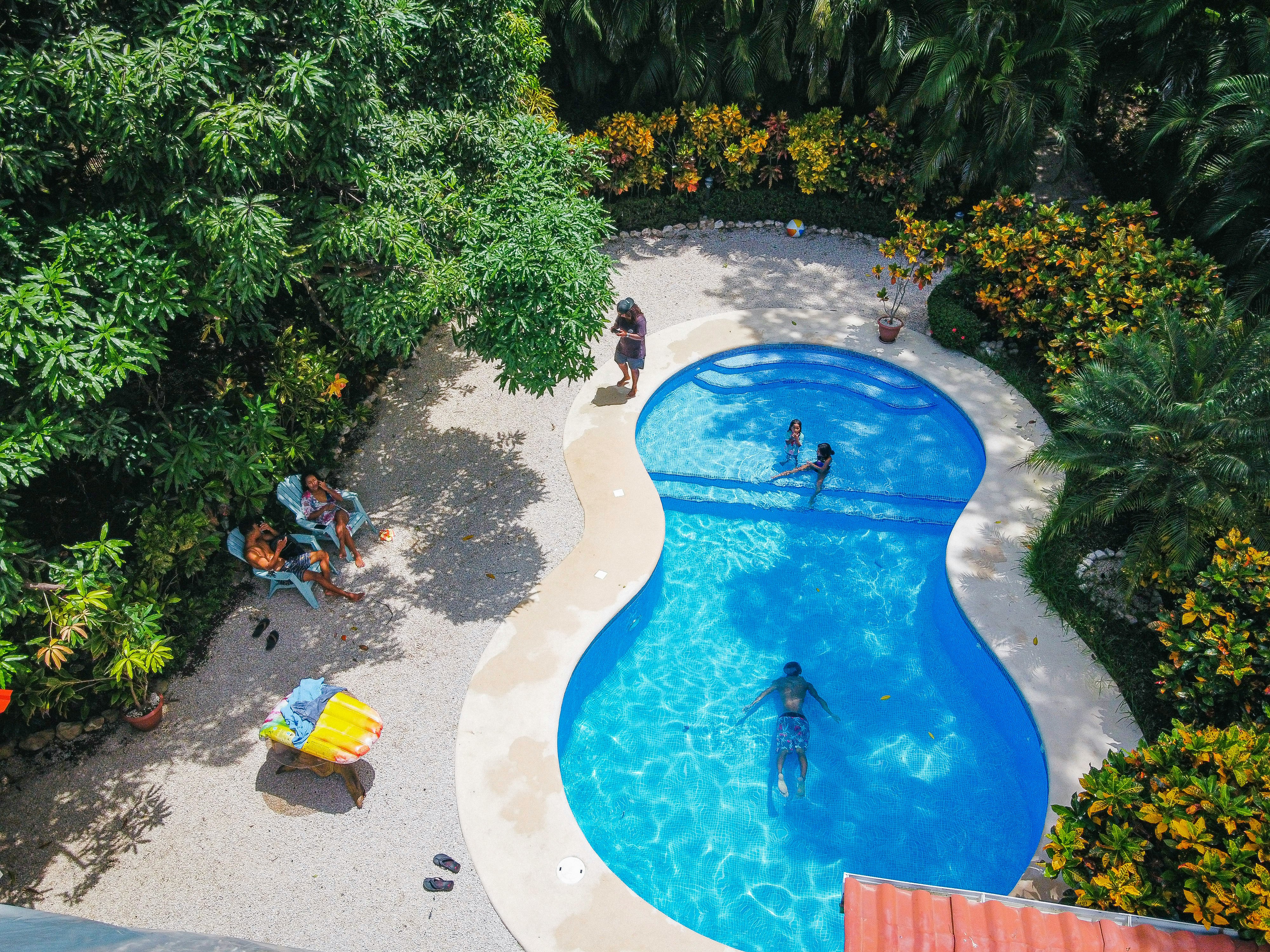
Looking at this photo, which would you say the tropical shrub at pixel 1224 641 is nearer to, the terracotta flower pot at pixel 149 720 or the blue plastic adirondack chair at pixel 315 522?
the blue plastic adirondack chair at pixel 315 522

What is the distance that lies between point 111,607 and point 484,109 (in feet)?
25.9

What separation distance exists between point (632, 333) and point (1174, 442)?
27.0 ft

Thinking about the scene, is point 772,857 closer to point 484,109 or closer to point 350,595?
point 350,595

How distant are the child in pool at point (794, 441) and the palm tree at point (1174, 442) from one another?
11.9 ft

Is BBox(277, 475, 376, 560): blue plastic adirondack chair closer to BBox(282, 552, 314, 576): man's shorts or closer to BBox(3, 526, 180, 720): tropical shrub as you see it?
BBox(282, 552, 314, 576): man's shorts

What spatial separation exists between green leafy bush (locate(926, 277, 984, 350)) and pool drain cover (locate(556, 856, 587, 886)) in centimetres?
1179

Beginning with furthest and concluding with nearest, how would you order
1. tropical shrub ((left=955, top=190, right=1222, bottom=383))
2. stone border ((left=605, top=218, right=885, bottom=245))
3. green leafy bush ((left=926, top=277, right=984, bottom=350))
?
stone border ((left=605, top=218, right=885, bottom=245)), green leafy bush ((left=926, top=277, right=984, bottom=350)), tropical shrub ((left=955, top=190, right=1222, bottom=383))

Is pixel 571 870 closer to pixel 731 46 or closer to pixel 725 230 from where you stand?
pixel 725 230

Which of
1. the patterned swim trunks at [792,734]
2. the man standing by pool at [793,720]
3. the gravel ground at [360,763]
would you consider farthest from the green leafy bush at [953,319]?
the patterned swim trunks at [792,734]

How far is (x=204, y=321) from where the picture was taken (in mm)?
11570

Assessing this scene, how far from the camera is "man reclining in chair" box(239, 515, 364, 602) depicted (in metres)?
11.4

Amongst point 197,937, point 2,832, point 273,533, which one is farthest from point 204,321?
point 197,937

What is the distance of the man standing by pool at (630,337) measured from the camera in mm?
14398

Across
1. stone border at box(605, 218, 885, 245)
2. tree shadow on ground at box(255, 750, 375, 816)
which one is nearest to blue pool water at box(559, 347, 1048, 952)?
tree shadow on ground at box(255, 750, 375, 816)
